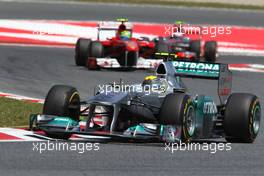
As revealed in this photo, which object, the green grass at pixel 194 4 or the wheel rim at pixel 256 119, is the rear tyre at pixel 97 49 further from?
the green grass at pixel 194 4

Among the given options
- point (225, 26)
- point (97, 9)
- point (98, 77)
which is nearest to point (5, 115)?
point (98, 77)

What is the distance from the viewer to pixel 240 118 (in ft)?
41.0

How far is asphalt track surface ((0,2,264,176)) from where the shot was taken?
1009 centimetres

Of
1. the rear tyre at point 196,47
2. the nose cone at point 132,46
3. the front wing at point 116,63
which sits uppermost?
the nose cone at point 132,46

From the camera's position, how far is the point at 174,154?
11.2 m

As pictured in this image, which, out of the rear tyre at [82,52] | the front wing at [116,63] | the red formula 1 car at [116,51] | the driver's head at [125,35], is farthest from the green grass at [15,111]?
the driver's head at [125,35]

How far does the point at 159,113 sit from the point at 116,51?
12728 millimetres

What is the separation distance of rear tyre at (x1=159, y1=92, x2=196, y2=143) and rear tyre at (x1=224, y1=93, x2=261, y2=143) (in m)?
0.74

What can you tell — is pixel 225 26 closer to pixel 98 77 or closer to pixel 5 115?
pixel 98 77

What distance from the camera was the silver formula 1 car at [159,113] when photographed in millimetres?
11844

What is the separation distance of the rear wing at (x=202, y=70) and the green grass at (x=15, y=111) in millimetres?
2381

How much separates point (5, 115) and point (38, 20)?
19.6 metres

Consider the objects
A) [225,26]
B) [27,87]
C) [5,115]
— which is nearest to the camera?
[5,115]

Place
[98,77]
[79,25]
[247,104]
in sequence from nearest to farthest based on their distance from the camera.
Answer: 1. [247,104]
2. [98,77]
3. [79,25]
